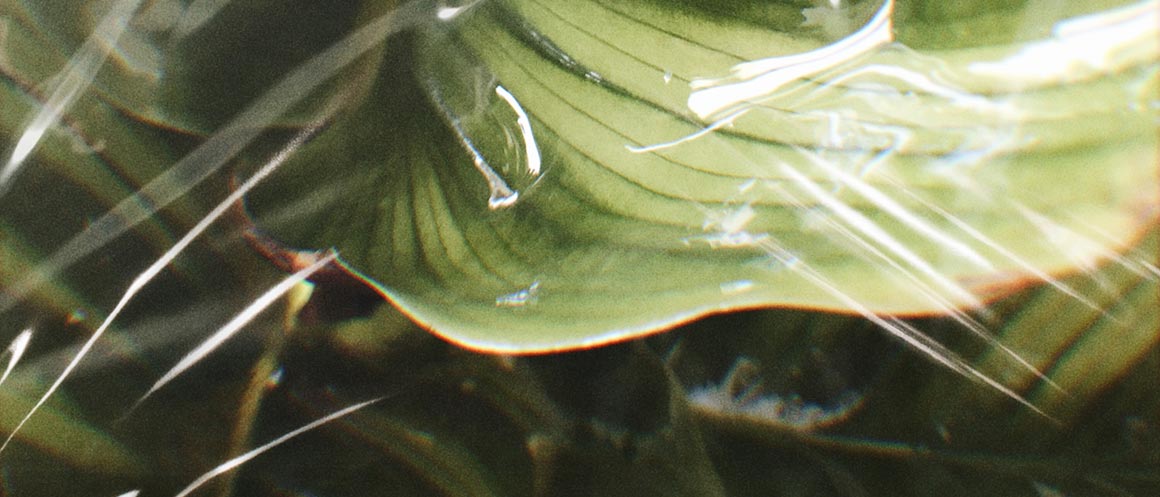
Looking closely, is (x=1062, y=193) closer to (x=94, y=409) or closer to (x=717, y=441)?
(x=717, y=441)

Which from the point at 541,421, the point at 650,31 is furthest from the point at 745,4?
the point at 541,421

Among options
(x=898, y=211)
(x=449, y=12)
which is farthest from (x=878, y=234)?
(x=449, y=12)

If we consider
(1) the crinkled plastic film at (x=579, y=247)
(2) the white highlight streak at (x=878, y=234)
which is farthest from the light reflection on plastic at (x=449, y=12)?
(2) the white highlight streak at (x=878, y=234)

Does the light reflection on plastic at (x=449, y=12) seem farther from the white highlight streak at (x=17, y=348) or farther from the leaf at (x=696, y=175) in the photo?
the white highlight streak at (x=17, y=348)

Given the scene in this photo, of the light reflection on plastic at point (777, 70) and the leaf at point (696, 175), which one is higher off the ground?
the light reflection on plastic at point (777, 70)

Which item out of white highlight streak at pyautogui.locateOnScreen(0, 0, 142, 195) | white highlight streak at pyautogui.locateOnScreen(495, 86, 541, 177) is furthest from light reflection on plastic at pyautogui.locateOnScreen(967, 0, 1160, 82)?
white highlight streak at pyautogui.locateOnScreen(0, 0, 142, 195)

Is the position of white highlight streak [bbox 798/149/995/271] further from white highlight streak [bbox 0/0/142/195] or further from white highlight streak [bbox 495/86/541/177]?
white highlight streak [bbox 0/0/142/195]
